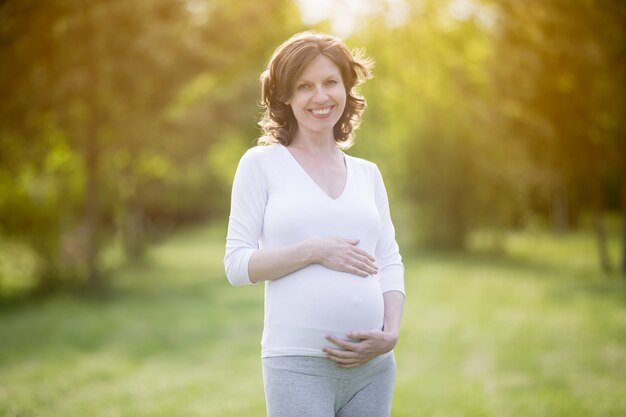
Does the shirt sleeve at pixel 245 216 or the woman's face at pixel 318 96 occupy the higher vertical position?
the woman's face at pixel 318 96

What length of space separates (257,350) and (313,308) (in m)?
6.55

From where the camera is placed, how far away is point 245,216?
2686 mm

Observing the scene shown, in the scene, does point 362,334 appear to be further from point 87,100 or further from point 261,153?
point 87,100

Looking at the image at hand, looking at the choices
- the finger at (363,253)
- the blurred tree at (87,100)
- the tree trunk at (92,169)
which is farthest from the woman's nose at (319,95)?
the tree trunk at (92,169)

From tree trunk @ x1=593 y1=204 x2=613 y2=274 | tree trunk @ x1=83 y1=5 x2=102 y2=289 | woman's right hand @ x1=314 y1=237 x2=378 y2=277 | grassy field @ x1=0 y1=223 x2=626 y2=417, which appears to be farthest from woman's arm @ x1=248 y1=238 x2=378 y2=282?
tree trunk @ x1=593 y1=204 x2=613 y2=274

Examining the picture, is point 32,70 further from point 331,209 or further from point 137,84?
point 331,209

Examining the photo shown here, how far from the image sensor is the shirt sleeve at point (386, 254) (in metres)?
2.94

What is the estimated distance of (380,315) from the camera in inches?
110

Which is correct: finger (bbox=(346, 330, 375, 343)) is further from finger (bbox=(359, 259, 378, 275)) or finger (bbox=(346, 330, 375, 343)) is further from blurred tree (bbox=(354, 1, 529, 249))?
blurred tree (bbox=(354, 1, 529, 249))

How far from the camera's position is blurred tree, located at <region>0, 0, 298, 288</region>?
39.9 ft

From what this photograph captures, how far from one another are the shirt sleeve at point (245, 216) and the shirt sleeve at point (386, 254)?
1.85 feet

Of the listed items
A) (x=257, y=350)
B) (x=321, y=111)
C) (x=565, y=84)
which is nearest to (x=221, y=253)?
(x=565, y=84)

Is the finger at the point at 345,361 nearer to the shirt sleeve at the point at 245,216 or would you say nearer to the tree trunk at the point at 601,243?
the shirt sleeve at the point at 245,216

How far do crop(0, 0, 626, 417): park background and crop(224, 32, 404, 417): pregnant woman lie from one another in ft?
3.51
